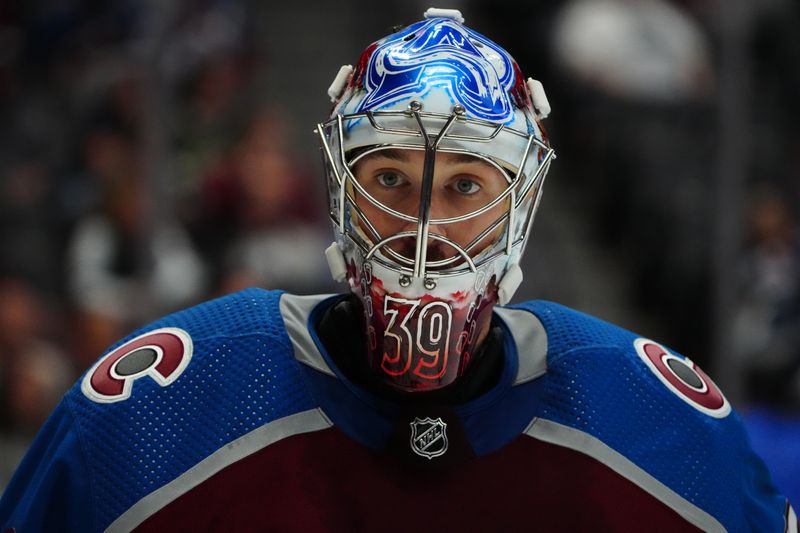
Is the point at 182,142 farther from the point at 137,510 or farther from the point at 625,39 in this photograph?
the point at 137,510

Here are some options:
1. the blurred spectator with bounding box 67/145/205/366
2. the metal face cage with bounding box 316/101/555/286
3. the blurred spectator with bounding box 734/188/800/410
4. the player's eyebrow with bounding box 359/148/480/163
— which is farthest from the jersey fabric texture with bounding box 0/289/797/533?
the blurred spectator with bounding box 734/188/800/410

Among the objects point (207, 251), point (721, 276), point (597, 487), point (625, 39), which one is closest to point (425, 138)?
point (597, 487)

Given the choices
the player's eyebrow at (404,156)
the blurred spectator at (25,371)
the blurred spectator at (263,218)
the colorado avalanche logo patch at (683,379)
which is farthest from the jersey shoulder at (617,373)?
the blurred spectator at (263,218)

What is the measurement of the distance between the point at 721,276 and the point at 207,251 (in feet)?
5.57

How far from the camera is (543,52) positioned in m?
5.47

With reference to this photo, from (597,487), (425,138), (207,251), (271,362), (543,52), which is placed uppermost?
(425,138)

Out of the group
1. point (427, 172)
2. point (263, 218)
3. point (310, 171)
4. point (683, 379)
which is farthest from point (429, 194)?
point (310, 171)

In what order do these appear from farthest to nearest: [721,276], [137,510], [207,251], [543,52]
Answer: [543,52] → [207,251] → [721,276] → [137,510]

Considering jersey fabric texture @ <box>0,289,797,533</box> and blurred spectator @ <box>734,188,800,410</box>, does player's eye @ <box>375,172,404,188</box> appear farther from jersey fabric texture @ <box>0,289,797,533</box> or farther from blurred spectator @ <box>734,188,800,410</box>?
blurred spectator @ <box>734,188,800,410</box>

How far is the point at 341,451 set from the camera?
5.82 ft

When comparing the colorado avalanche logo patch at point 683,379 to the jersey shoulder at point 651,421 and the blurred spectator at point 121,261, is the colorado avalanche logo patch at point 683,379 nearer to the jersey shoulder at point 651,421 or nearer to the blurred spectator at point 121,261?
the jersey shoulder at point 651,421

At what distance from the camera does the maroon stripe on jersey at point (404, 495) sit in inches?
68.2

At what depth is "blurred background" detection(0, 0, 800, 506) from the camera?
3.75 m

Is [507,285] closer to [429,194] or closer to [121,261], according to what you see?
[429,194]
